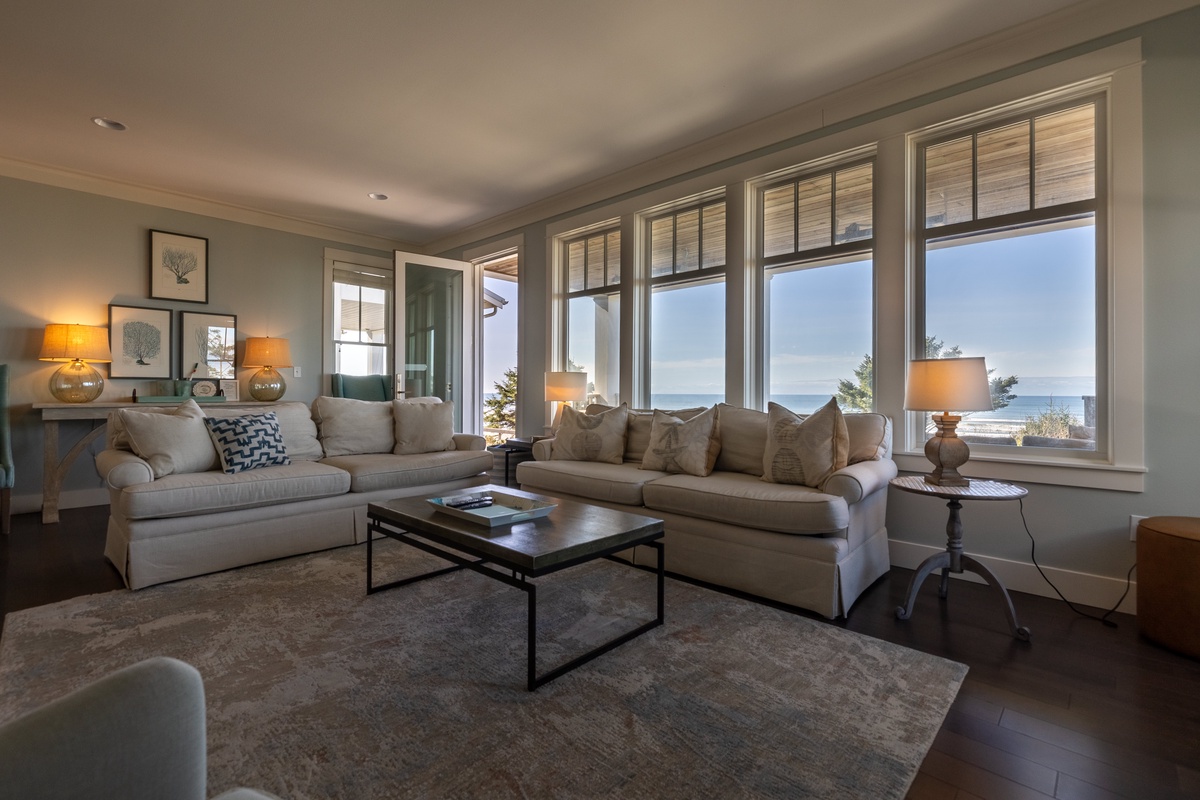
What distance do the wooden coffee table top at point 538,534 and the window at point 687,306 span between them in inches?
78.6

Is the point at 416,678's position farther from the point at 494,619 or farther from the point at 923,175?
the point at 923,175

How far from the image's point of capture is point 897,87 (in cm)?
317

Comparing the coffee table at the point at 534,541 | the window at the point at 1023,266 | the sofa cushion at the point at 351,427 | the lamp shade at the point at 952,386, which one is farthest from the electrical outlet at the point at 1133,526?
the sofa cushion at the point at 351,427

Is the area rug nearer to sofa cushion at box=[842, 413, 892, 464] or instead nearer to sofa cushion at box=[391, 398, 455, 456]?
sofa cushion at box=[842, 413, 892, 464]

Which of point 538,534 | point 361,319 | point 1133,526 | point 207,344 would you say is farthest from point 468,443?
point 1133,526

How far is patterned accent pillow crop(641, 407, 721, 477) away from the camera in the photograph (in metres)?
3.30

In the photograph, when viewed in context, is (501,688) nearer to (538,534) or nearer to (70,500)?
(538,534)

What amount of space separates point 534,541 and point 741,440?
5.86 ft

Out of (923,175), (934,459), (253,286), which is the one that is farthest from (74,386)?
(923,175)

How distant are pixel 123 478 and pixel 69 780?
286 centimetres

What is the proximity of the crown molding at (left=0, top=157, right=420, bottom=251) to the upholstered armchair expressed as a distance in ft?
19.1

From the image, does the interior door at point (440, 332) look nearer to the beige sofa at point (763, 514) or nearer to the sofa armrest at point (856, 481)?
the beige sofa at point (763, 514)

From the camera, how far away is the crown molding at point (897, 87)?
256cm

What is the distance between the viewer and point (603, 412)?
4.03 meters
